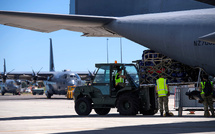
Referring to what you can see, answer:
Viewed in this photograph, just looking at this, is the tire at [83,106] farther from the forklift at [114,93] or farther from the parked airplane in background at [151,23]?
the parked airplane in background at [151,23]

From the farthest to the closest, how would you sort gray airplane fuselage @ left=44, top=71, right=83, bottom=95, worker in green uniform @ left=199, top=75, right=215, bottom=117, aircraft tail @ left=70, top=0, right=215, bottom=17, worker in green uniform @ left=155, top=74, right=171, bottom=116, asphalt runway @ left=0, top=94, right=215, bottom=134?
gray airplane fuselage @ left=44, top=71, right=83, bottom=95
aircraft tail @ left=70, top=0, right=215, bottom=17
worker in green uniform @ left=155, top=74, right=171, bottom=116
worker in green uniform @ left=199, top=75, right=215, bottom=117
asphalt runway @ left=0, top=94, right=215, bottom=134

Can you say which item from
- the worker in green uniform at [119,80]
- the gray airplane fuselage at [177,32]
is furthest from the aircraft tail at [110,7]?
the worker in green uniform at [119,80]

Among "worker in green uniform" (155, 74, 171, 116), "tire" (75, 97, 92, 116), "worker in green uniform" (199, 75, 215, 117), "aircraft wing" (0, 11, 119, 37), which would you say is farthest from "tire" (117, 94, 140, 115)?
"aircraft wing" (0, 11, 119, 37)

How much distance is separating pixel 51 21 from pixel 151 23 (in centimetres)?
418

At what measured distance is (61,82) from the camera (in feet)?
138

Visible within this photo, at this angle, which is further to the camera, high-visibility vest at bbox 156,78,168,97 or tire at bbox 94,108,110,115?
tire at bbox 94,108,110,115

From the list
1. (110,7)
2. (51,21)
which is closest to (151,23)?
(110,7)

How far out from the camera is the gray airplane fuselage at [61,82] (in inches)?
1655

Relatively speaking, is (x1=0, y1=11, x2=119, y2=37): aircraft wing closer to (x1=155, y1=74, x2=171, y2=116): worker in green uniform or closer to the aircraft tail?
the aircraft tail

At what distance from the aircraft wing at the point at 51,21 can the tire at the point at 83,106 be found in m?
3.28

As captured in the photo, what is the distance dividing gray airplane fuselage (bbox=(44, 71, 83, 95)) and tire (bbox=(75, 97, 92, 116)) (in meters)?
26.0

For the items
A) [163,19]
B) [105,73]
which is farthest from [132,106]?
[163,19]

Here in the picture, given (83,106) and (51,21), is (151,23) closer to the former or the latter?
(51,21)

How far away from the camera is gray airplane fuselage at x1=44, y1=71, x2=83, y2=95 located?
4203cm
